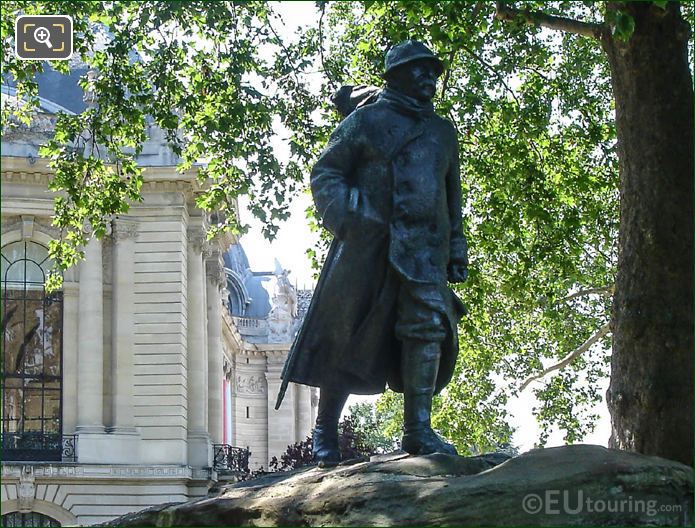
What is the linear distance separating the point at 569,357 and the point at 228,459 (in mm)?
19473

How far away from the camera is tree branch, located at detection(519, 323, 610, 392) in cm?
2427

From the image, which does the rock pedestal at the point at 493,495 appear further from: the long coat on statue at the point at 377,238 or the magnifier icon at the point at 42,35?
the magnifier icon at the point at 42,35

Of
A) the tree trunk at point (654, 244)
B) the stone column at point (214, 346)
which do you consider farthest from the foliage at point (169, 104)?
the stone column at point (214, 346)

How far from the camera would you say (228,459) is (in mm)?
42438

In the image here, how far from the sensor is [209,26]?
16.4 metres

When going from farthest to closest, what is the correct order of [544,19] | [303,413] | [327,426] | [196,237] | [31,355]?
1. [303,413]
2. [196,237]
3. [31,355]
4. [544,19]
5. [327,426]

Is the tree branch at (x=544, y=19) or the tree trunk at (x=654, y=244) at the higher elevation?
the tree branch at (x=544, y=19)

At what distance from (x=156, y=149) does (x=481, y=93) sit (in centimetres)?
2248

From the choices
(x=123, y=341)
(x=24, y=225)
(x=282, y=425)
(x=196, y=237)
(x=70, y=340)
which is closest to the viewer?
(x=24, y=225)

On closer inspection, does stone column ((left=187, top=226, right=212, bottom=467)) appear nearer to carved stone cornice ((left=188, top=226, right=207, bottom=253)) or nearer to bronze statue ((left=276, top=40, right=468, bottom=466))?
carved stone cornice ((left=188, top=226, right=207, bottom=253))

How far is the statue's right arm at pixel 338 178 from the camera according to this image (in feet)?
24.7

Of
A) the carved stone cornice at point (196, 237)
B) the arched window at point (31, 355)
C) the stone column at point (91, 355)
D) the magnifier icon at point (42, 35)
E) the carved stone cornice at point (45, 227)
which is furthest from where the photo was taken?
the carved stone cornice at point (196, 237)

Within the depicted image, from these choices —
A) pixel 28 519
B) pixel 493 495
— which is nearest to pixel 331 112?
pixel 493 495

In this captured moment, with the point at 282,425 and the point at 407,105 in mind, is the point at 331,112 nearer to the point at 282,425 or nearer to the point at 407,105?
the point at 407,105
